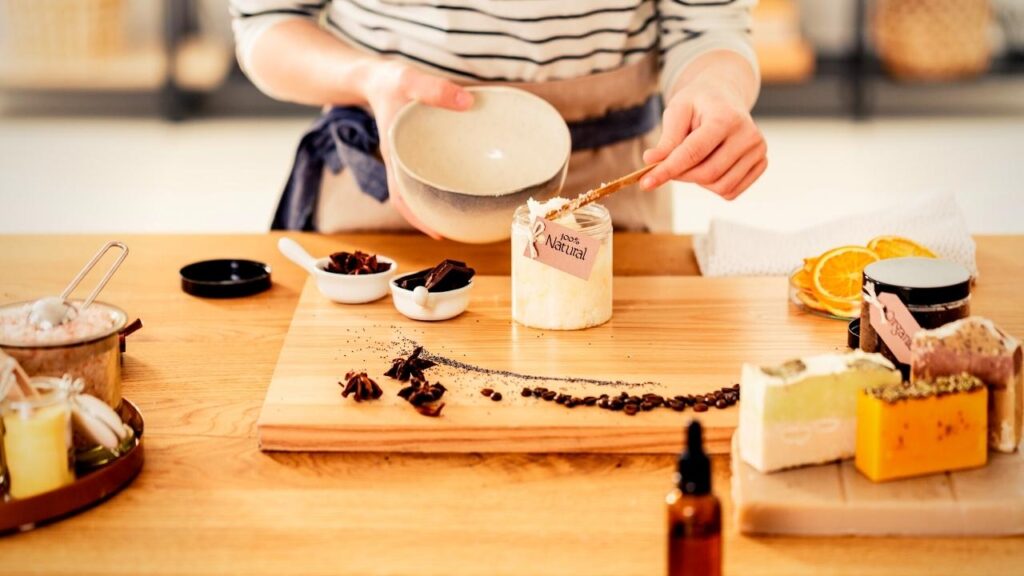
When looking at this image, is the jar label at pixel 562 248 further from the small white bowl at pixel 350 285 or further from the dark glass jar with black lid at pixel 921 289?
the dark glass jar with black lid at pixel 921 289

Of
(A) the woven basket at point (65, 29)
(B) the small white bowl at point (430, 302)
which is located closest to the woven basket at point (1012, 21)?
(A) the woven basket at point (65, 29)

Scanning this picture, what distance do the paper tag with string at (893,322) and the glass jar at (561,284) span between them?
0.37 meters

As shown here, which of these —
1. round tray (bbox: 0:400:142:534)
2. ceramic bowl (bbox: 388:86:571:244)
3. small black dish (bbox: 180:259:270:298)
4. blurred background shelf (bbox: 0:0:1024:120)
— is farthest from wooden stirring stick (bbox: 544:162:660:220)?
blurred background shelf (bbox: 0:0:1024:120)

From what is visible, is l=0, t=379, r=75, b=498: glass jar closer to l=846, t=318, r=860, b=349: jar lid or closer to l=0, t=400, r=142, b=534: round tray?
l=0, t=400, r=142, b=534: round tray

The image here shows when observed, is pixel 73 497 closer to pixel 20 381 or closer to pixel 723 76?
pixel 20 381

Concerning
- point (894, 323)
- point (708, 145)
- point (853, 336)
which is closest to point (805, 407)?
point (894, 323)

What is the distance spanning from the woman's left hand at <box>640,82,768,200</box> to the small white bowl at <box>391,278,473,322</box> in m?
0.30

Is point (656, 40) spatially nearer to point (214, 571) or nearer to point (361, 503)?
point (361, 503)

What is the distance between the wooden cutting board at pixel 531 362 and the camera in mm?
1267

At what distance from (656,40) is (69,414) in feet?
4.18

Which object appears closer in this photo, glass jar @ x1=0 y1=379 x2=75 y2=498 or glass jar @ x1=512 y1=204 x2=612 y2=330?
glass jar @ x1=0 y1=379 x2=75 y2=498

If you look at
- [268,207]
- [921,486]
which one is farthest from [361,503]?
[268,207]

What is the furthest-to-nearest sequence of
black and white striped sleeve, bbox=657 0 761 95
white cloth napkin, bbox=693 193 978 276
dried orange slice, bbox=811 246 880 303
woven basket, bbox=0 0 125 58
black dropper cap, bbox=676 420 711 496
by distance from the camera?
woven basket, bbox=0 0 125 58, black and white striped sleeve, bbox=657 0 761 95, white cloth napkin, bbox=693 193 978 276, dried orange slice, bbox=811 246 880 303, black dropper cap, bbox=676 420 711 496

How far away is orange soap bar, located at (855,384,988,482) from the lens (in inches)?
43.0
